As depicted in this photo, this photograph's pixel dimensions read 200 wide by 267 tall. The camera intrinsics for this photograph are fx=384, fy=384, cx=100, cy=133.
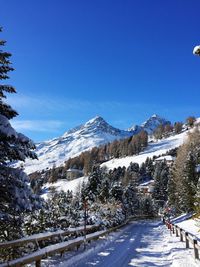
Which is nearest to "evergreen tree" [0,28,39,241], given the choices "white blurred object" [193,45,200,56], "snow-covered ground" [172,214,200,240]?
"white blurred object" [193,45,200,56]

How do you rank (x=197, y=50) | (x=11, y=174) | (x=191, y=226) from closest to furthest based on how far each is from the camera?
1. (x=197, y=50)
2. (x=11, y=174)
3. (x=191, y=226)

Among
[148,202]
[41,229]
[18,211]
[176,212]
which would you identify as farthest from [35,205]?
[148,202]

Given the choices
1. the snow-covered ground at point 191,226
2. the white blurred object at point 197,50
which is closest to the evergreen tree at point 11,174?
the white blurred object at point 197,50

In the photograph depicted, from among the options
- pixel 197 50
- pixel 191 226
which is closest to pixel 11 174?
pixel 197 50

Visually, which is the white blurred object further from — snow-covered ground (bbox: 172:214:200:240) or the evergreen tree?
snow-covered ground (bbox: 172:214:200:240)

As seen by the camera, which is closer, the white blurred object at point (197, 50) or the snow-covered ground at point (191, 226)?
the white blurred object at point (197, 50)

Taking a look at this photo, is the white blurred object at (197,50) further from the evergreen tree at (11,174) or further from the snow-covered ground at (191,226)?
the snow-covered ground at (191,226)

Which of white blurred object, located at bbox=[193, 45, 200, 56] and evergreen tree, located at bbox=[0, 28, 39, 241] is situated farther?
evergreen tree, located at bbox=[0, 28, 39, 241]

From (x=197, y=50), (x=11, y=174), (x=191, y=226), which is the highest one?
(x=197, y=50)

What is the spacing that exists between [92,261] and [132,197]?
211ft

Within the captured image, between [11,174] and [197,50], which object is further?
[11,174]

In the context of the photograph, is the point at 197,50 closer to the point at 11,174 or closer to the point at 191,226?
the point at 11,174

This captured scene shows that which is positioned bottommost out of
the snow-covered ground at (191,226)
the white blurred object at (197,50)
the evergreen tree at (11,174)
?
the snow-covered ground at (191,226)

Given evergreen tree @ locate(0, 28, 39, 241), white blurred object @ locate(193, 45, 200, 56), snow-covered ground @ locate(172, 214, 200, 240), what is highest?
white blurred object @ locate(193, 45, 200, 56)
